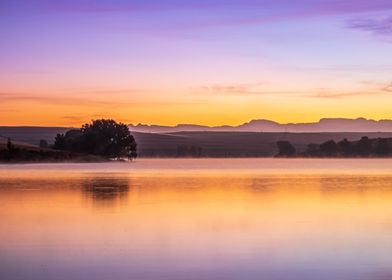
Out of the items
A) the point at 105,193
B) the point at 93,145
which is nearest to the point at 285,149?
the point at 93,145

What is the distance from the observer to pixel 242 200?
24.9 meters

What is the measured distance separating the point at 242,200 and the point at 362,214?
571 cm

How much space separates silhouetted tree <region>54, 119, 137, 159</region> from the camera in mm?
84875

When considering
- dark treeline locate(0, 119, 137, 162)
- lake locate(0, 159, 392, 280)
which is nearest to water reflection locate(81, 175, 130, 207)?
lake locate(0, 159, 392, 280)

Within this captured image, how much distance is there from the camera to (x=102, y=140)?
85.6m

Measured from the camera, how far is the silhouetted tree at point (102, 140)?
84875mm

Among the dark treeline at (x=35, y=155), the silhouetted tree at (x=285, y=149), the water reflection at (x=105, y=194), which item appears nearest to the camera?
the water reflection at (x=105, y=194)

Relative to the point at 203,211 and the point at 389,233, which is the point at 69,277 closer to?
the point at 389,233

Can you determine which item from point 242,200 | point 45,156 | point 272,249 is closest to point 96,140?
point 45,156

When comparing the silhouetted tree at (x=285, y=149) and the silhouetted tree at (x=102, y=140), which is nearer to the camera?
the silhouetted tree at (x=102, y=140)

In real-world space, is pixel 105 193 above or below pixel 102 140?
below

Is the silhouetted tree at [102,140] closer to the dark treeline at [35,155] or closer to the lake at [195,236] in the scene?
the dark treeline at [35,155]

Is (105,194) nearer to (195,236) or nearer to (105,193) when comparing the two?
(105,193)

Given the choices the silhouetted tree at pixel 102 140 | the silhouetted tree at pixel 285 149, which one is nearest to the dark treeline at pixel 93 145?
the silhouetted tree at pixel 102 140
